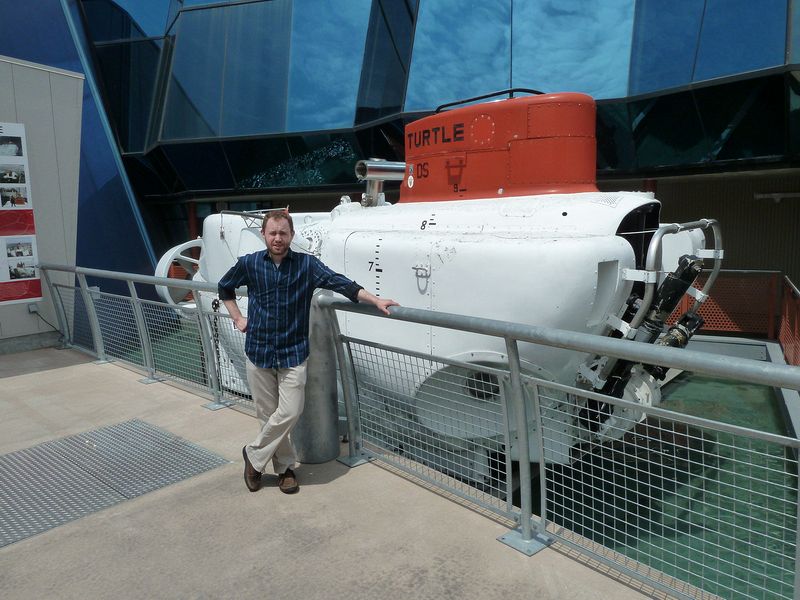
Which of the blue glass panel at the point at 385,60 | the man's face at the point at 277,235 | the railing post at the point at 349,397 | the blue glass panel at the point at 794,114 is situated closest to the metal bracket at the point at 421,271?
the railing post at the point at 349,397

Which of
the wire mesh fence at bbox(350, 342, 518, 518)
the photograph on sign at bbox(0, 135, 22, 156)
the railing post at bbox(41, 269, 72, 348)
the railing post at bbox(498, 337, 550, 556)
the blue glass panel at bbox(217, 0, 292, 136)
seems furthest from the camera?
the blue glass panel at bbox(217, 0, 292, 136)

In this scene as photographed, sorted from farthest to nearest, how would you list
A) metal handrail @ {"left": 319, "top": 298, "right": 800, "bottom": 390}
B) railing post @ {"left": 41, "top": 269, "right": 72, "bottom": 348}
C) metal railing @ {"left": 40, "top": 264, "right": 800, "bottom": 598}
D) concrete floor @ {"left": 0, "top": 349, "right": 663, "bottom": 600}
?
1. railing post @ {"left": 41, "top": 269, "right": 72, "bottom": 348}
2. concrete floor @ {"left": 0, "top": 349, "right": 663, "bottom": 600}
3. metal railing @ {"left": 40, "top": 264, "right": 800, "bottom": 598}
4. metal handrail @ {"left": 319, "top": 298, "right": 800, "bottom": 390}

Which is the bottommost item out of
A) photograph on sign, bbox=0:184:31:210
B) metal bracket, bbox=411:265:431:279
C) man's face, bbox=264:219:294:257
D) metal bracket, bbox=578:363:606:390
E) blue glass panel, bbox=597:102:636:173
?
metal bracket, bbox=578:363:606:390

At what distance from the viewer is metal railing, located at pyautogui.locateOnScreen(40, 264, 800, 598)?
2346 mm

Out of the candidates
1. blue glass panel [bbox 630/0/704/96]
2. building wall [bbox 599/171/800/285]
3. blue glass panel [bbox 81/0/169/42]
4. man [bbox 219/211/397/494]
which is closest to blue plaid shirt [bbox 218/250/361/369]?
man [bbox 219/211/397/494]

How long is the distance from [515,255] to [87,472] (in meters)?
2.90

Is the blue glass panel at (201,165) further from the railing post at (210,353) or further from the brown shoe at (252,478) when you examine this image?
the brown shoe at (252,478)

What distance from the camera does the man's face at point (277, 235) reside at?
10.7ft

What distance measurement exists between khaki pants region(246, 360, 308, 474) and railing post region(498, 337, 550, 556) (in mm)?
1183

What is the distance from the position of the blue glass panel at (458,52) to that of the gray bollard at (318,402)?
27.4 ft

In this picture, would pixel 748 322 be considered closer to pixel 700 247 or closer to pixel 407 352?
pixel 700 247

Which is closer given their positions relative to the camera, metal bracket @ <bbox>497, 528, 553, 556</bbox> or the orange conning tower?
metal bracket @ <bbox>497, 528, 553, 556</bbox>

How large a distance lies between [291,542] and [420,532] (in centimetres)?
60

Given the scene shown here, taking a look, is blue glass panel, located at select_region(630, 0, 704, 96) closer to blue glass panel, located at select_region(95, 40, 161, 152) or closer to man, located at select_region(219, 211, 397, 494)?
man, located at select_region(219, 211, 397, 494)
